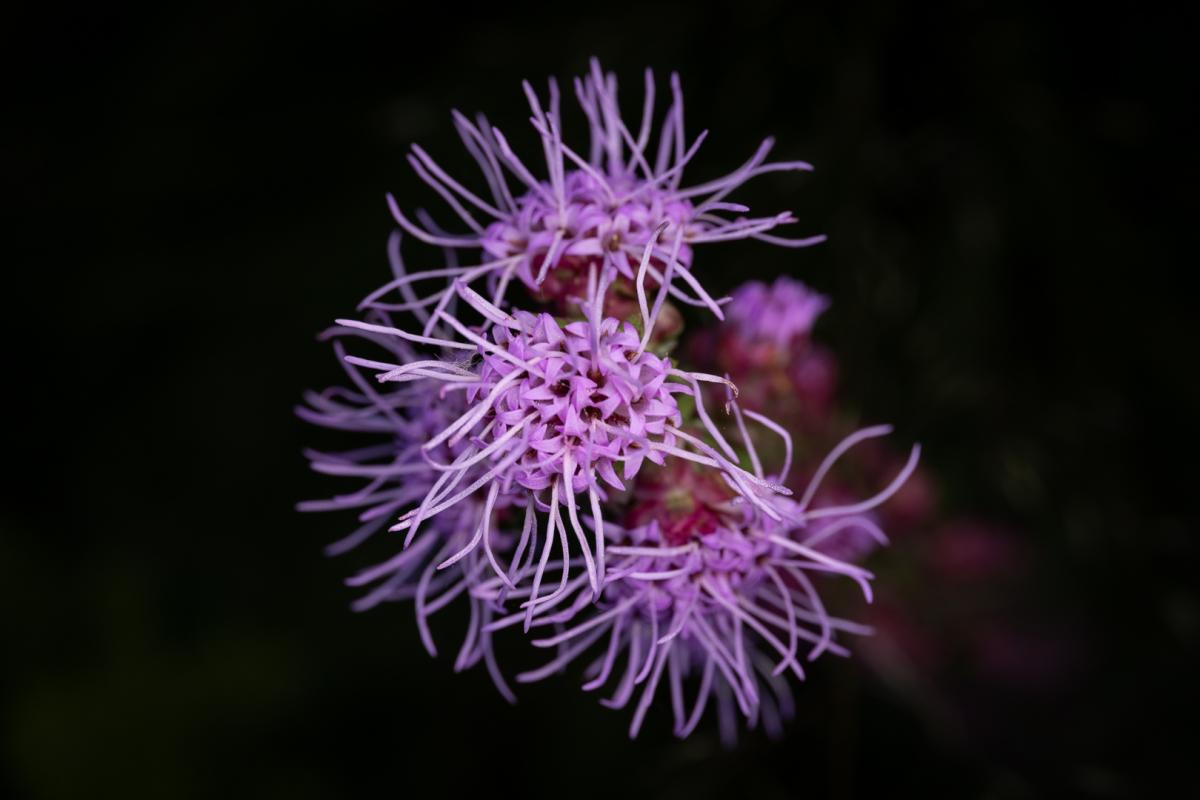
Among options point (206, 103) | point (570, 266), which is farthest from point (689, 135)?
point (206, 103)

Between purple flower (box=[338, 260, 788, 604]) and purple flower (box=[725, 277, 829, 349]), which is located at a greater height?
purple flower (box=[725, 277, 829, 349])

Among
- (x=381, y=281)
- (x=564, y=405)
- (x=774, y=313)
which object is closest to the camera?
(x=564, y=405)

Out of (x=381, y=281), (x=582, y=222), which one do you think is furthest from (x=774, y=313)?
(x=381, y=281)

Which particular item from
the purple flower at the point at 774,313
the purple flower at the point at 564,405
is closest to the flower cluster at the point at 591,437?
the purple flower at the point at 564,405

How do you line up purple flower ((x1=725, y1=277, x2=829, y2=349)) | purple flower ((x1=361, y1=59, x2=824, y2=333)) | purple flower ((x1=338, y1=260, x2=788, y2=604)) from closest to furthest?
purple flower ((x1=338, y1=260, x2=788, y2=604))
purple flower ((x1=361, y1=59, x2=824, y2=333))
purple flower ((x1=725, y1=277, x2=829, y2=349))

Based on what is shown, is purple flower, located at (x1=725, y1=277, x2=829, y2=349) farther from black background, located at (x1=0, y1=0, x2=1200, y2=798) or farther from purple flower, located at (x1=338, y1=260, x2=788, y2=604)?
purple flower, located at (x1=338, y1=260, x2=788, y2=604)

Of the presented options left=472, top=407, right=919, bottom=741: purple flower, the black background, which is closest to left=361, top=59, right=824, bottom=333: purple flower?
left=472, top=407, right=919, bottom=741: purple flower

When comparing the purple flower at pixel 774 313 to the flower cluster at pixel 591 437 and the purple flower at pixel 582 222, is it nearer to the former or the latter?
the flower cluster at pixel 591 437

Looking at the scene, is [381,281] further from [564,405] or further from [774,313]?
[564,405]
